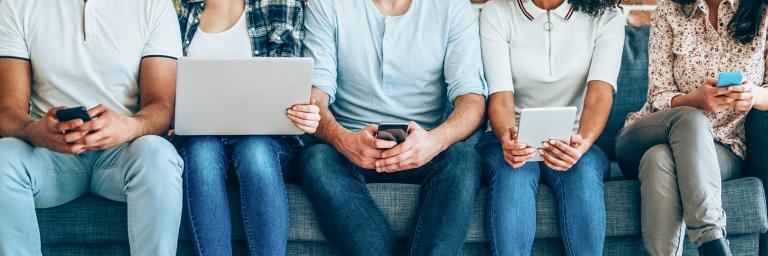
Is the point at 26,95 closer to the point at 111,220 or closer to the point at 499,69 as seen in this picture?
the point at 111,220

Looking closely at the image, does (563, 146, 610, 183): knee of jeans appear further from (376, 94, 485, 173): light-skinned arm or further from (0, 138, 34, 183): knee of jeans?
(0, 138, 34, 183): knee of jeans

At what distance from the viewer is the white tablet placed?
1773mm

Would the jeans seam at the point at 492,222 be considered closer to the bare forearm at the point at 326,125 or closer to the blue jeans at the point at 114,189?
the bare forearm at the point at 326,125

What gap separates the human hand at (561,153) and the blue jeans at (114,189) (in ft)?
2.59

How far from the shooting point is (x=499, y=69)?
7.09 ft

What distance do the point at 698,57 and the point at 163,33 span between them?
4.25 feet

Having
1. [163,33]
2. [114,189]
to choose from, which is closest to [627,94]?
[163,33]

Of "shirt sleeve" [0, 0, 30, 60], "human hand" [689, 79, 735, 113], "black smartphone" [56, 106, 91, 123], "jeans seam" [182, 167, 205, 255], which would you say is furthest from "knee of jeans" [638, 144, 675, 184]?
"shirt sleeve" [0, 0, 30, 60]

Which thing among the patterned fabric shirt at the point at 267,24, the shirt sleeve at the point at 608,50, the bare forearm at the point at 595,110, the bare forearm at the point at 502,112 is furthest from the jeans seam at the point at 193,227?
the shirt sleeve at the point at 608,50

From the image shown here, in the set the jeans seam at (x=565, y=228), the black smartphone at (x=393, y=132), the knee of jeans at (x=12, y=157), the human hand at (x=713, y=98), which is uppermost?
the human hand at (x=713, y=98)

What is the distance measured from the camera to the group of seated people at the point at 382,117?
70.8 inches

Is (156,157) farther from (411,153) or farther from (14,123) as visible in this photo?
(411,153)

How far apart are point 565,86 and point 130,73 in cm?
107

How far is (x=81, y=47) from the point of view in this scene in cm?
198
